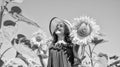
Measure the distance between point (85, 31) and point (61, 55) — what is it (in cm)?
14

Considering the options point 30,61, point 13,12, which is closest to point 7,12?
point 13,12

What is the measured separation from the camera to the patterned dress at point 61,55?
0.79 metres

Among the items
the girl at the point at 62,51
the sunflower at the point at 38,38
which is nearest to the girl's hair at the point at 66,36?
the girl at the point at 62,51

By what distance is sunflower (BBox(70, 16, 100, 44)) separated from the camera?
750 millimetres

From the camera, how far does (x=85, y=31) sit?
0.76 meters

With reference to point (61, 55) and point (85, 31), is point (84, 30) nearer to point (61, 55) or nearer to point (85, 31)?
point (85, 31)

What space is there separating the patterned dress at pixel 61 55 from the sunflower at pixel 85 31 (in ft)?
0.23

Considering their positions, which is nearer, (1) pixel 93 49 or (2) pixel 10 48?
(2) pixel 10 48

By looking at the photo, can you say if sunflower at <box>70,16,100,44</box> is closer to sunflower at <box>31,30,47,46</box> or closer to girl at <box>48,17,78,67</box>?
girl at <box>48,17,78,67</box>

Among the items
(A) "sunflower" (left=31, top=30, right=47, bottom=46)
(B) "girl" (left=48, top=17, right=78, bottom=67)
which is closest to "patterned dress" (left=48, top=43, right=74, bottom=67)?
(B) "girl" (left=48, top=17, right=78, bottom=67)

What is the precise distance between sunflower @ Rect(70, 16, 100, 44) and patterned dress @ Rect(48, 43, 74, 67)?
0.23 feet

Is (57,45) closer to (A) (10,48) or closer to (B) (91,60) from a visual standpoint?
(A) (10,48)

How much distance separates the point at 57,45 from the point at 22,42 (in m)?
Answer: 0.40

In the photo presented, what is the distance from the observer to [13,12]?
3.96 feet
